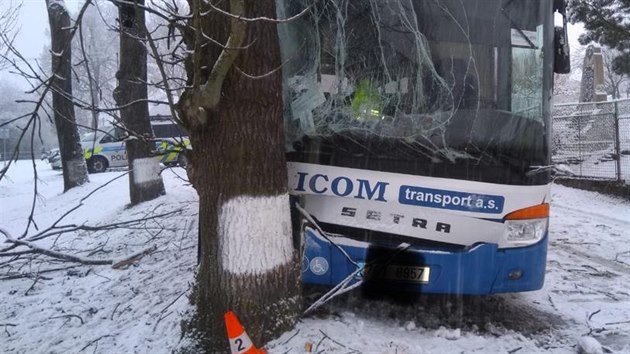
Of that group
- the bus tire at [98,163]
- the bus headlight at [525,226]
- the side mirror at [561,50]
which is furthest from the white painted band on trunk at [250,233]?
the bus tire at [98,163]

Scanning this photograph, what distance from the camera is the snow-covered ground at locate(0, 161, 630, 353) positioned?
11.6ft

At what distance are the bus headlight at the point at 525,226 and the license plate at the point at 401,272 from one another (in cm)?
61

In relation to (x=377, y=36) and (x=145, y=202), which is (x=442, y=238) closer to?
(x=377, y=36)

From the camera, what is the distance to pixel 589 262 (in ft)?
19.8

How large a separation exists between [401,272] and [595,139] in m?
9.41

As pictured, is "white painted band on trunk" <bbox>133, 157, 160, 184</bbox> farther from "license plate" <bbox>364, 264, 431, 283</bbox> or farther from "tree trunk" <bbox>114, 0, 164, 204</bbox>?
"license plate" <bbox>364, 264, 431, 283</bbox>

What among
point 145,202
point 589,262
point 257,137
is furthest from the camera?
point 145,202

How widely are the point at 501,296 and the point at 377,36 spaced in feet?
8.96

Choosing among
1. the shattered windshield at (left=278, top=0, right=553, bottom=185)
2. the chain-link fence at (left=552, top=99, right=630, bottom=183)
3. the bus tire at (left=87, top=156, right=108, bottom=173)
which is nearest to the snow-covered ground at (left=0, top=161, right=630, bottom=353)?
the shattered windshield at (left=278, top=0, right=553, bottom=185)

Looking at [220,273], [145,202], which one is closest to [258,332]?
[220,273]

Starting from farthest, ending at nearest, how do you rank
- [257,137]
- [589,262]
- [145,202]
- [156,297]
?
[145,202]
[589,262]
[156,297]
[257,137]

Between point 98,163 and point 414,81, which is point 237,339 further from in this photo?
point 98,163

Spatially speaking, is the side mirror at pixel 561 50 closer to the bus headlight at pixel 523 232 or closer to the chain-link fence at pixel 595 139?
the bus headlight at pixel 523 232

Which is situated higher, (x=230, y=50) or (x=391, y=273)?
(x=230, y=50)
